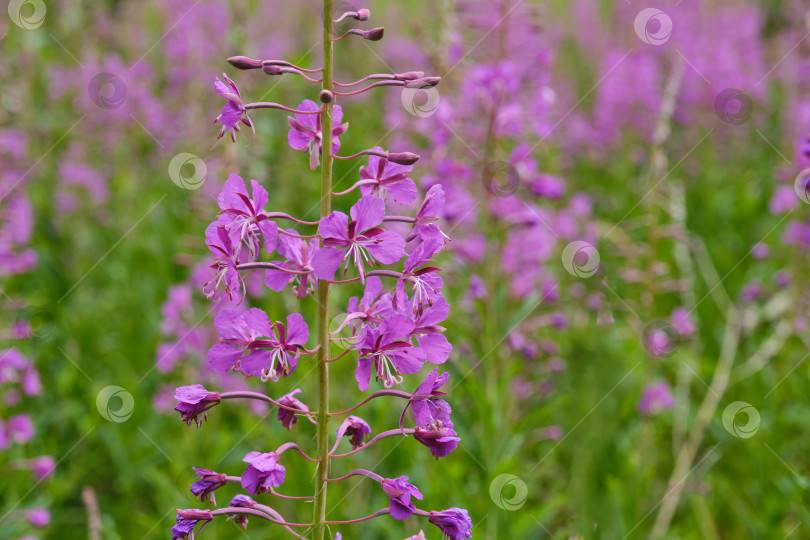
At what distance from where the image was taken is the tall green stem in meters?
1.80

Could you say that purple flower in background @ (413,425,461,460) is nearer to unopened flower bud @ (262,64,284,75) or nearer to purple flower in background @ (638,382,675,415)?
unopened flower bud @ (262,64,284,75)

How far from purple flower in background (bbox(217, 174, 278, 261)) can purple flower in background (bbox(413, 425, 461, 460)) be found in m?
0.54

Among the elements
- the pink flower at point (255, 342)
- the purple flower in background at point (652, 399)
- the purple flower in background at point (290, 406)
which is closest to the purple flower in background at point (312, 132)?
the pink flower at point (255, 342)

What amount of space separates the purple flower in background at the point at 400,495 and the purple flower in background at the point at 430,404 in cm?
13

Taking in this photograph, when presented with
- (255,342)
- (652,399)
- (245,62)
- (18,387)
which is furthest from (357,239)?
(18,387)

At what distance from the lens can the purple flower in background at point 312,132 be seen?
1.89m

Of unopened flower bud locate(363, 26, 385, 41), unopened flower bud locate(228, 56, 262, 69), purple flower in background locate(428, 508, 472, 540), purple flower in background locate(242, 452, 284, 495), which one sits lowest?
purple flower in background locate(242, 452, 284, 495)

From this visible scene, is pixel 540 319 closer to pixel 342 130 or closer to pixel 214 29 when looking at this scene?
pixel 342 130

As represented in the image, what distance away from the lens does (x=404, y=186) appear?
1.91m

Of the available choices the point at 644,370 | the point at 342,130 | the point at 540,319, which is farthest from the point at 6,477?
the point at 644,370

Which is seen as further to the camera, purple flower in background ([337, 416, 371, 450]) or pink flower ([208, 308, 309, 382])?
purple flower in background ([337, 416, 371, 450])

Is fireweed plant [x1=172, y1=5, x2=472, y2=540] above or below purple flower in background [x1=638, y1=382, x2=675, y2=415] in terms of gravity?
above

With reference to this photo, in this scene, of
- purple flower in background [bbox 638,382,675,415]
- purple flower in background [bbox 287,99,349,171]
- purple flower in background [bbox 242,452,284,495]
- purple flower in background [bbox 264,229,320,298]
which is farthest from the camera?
purple flower in background [bbox 638,382,675,415]

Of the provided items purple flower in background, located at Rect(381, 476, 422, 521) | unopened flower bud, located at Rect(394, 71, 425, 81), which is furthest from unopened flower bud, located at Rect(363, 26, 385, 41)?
purple flower in background, located at Rect(381, 476, 422, 521)
